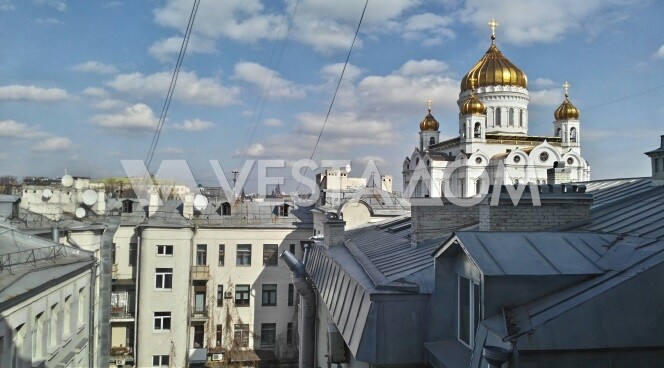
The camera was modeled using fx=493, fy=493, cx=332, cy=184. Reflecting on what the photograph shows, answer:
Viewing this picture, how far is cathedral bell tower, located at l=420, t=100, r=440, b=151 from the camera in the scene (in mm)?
57500

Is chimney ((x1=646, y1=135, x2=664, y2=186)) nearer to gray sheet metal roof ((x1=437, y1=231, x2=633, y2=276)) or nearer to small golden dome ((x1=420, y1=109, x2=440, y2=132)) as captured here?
gray sheet metal roof ((x1=437, y1=231, x2=633, y2=276))

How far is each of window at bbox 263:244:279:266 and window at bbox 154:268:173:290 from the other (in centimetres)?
463

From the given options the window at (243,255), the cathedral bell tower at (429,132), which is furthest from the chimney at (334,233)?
the cathedral bell tower at (429,132)

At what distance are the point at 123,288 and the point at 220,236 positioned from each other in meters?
5.05

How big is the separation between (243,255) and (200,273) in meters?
2.27

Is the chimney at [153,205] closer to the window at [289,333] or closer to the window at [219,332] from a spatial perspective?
the window at [219,332]

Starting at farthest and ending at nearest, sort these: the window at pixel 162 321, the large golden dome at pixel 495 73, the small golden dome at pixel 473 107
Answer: the large golden dome at pixel 495 73 < the small golden dome at pixel 473 107 < the window at pixel 162 321

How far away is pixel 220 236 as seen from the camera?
81.5ft

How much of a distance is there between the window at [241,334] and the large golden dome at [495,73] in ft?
121

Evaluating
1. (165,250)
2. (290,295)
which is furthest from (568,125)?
(165,250)

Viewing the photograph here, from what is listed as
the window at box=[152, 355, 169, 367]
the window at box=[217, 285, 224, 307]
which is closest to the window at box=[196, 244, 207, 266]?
the window at box=[217, 285, 224, 307]

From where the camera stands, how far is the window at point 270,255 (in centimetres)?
2506

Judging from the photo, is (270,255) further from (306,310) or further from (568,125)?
(568,125)

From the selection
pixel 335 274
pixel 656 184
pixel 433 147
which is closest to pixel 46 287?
pixel 335 274
